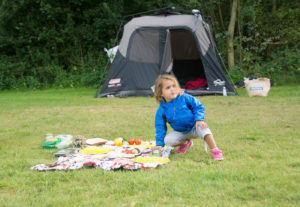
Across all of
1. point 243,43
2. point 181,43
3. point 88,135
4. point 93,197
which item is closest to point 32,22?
point 181,43

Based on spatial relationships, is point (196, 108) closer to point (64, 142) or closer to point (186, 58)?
point (64, 142)

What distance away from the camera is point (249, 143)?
9.77 ft

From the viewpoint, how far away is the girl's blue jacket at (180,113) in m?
2.79

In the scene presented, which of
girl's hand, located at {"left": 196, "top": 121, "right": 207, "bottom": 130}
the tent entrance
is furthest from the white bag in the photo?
girl's hand, located at {"left": 196, "top": 121, "right": 207, "bottom": 130}

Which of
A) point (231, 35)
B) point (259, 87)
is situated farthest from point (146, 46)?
point (231, 35)

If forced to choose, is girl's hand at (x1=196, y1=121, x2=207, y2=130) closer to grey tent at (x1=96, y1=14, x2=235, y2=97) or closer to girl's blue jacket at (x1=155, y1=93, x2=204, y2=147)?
girl's blue jacket at (x1=155, y1=93, x2=204, y2=147)

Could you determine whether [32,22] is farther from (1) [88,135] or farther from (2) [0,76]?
(1) [88,135]

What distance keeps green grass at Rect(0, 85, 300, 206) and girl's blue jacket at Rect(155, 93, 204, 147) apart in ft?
0.81

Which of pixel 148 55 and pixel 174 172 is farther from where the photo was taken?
pixel 148 55

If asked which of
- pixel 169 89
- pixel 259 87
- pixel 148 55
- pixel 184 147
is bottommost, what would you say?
pixel 259 87

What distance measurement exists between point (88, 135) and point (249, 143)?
68.7 inches

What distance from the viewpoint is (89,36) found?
11.3m

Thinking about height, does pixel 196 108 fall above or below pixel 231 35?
below

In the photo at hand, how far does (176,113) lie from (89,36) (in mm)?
9108
